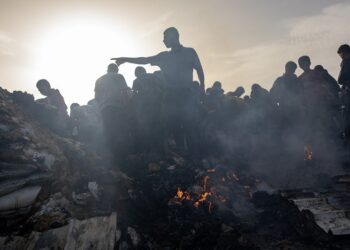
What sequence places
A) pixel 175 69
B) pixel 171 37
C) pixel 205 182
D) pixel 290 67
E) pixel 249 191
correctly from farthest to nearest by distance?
pixel 290 67
pixel 175 69
pixel 171 37
pixel 249 191
pixel 205 182

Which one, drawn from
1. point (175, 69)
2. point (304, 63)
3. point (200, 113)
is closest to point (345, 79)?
point (304, 63)

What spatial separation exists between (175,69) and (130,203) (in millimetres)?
3537

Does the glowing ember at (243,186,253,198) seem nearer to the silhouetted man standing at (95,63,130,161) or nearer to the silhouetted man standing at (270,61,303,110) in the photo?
the silhouetted man standing at (95,63,130,161)

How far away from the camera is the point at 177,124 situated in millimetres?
7965

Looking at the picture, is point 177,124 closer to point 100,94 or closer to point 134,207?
point 100,94

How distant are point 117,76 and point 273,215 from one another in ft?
16.7

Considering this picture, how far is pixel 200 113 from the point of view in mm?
8727

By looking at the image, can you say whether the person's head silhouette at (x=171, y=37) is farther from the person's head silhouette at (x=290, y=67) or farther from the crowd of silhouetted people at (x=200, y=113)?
the person's head silhouette at (x=290, y=67)

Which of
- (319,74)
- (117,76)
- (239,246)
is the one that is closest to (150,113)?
(117,76)

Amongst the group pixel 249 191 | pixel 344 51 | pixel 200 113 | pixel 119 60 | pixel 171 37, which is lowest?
pixel 249 191

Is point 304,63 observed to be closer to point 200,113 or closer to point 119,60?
point 200,113

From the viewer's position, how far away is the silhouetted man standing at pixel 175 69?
24.1 feet

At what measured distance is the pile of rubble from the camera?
453cm

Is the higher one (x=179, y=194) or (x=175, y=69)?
(x=175, y=69)
